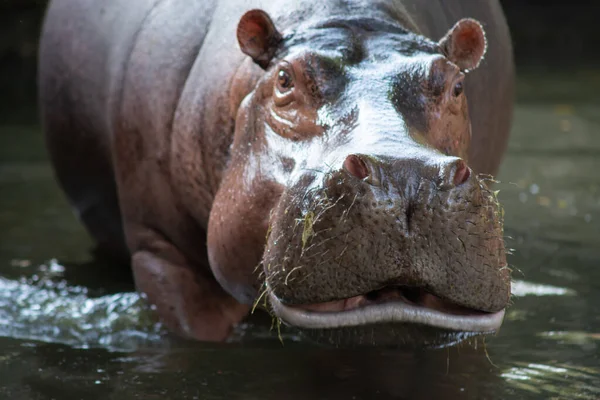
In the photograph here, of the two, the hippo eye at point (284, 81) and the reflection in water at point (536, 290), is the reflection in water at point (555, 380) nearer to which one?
the reflection in water at point (536, 290)

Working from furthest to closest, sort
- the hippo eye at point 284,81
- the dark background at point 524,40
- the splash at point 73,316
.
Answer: the dark background at point 524,40
the splash at point 73,316
the hippo eye at point 284,81

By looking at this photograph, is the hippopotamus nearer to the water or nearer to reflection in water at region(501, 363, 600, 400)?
the water

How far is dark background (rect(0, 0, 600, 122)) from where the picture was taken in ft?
45.8

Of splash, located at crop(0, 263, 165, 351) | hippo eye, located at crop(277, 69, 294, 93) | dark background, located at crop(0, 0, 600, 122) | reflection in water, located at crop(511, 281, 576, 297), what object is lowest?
dark background, located at crop(0, 0, 600, 122)

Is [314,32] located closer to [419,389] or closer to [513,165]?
[419,389]

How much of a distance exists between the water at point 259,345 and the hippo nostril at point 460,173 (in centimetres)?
103

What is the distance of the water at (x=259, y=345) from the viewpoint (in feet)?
14.1

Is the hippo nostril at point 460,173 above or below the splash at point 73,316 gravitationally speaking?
above

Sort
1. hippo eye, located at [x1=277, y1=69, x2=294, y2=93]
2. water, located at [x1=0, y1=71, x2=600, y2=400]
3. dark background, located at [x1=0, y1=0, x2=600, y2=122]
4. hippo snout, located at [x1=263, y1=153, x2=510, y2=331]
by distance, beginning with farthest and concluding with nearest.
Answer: dark background, located at [x1=0, y1=0, x2=600, y2=122], water, located at [x1=0, y1=71, x2=600, y2=400], hippo eye, located at [x1=277, y1=69, x2=294, y2=93], hippo snout, located at [x1=263, y1=153, x2=510, y2=331]

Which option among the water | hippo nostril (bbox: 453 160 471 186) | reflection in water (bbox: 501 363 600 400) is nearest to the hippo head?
hippo nostril (bbox: 453 160 471 186)

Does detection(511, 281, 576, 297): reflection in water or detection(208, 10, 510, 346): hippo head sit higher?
detection(208, 10, 510, 346): hippo head

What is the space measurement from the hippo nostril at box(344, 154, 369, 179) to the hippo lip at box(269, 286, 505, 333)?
1.32 feet

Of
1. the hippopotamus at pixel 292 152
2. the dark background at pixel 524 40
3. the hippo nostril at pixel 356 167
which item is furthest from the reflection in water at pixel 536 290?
the dark background at pixel 524 40

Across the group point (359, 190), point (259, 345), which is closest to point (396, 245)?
point (359, 190)
